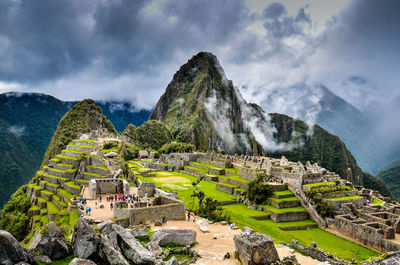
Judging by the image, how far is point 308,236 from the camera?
28.7 metres

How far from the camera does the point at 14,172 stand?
8106cm

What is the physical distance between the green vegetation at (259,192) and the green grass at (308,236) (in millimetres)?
2245

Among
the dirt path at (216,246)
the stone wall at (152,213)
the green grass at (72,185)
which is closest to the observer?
the dirt path at (216,246)

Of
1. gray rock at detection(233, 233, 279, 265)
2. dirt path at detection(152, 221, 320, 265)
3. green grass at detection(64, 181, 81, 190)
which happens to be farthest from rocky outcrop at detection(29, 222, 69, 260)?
green grass at detection(64, 181, 81, 190)

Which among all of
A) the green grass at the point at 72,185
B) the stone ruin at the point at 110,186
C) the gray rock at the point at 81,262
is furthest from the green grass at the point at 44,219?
the gray rock at the point at 81,262

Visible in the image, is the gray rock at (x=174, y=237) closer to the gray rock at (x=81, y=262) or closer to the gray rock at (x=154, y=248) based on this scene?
the gray rock at (x=154, y=248)

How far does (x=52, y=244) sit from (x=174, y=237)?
21.8ft

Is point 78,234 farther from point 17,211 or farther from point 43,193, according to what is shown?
point 17,211

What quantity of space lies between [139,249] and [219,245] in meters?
6.44

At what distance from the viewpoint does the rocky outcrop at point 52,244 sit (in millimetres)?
8484

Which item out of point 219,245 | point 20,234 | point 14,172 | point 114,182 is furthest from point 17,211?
point 14,172

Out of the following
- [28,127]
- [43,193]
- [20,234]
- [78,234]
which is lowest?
[20,234]

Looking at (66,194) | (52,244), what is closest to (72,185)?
(66,194)

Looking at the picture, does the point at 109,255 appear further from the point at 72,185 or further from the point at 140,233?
the point at 72,185
